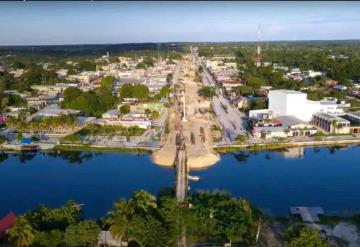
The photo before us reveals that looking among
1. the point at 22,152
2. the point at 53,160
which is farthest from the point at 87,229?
the point at 22,152

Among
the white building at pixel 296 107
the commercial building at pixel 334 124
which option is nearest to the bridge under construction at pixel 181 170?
the white building at pixel 296 107

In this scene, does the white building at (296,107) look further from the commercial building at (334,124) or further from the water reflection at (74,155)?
the water reflection at (74,155)

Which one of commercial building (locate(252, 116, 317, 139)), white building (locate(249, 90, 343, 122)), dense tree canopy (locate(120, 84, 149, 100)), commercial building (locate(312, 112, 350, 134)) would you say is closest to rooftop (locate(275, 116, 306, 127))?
commercial building (locate(252, 116, 317, 139))

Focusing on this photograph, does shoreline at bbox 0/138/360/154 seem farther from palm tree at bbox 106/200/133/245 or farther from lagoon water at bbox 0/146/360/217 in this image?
palm tree at bbox 106/200/133/245

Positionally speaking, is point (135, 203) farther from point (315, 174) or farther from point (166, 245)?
point (315, 174)

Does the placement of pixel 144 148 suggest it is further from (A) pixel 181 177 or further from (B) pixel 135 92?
(B) pixel 135 92
